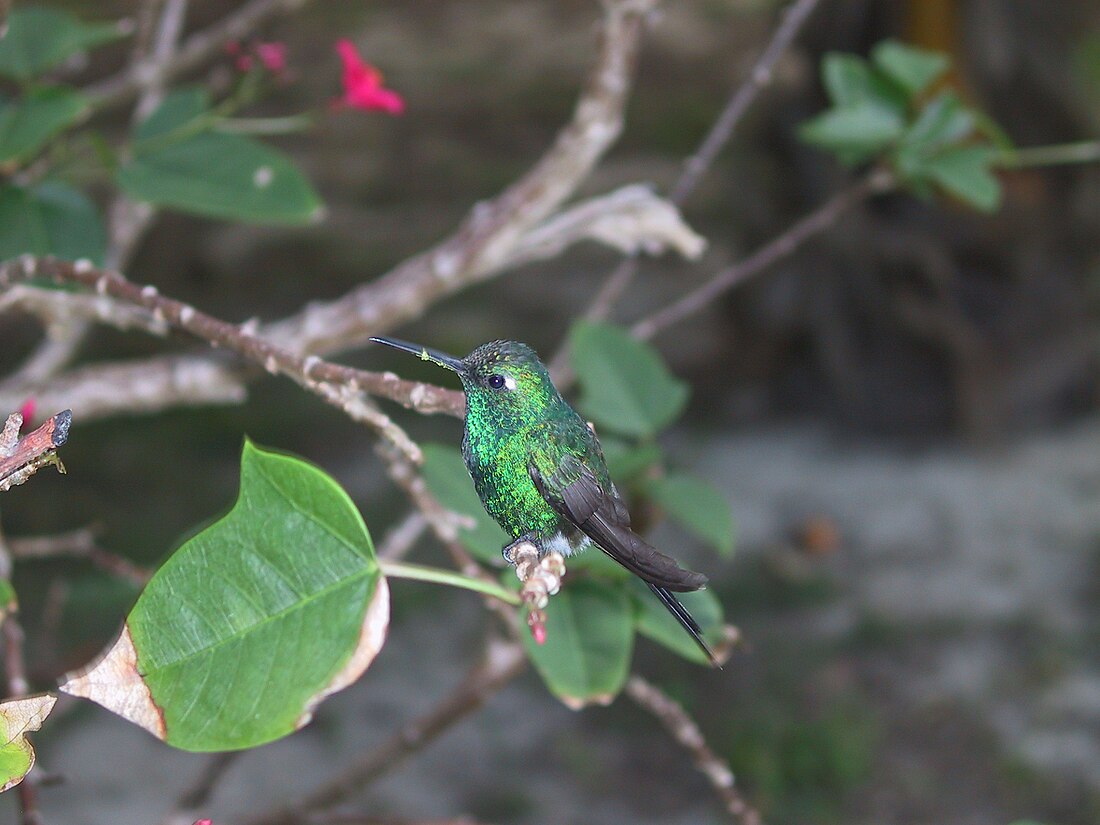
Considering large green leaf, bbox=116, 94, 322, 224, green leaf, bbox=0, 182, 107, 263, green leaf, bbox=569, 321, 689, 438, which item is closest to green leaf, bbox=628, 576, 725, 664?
green leaf, bbox=569, 321, 689, 438

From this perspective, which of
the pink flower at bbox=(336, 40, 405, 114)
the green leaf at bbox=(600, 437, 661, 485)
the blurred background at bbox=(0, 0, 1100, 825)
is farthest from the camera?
the blurred background at bbox=(0, 0, 1100, 825)

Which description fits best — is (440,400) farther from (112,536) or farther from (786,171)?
(786,171)

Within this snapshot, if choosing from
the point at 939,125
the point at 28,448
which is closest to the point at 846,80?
the point at 939,125

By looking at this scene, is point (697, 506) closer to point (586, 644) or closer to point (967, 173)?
point (586, 644)

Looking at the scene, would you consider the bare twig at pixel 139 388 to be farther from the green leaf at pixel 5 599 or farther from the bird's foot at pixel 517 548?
the bird's foot at pixel 517 548

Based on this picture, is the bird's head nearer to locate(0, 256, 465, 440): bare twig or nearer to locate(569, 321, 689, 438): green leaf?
locate(0, 256, 465, 440): bare twig
